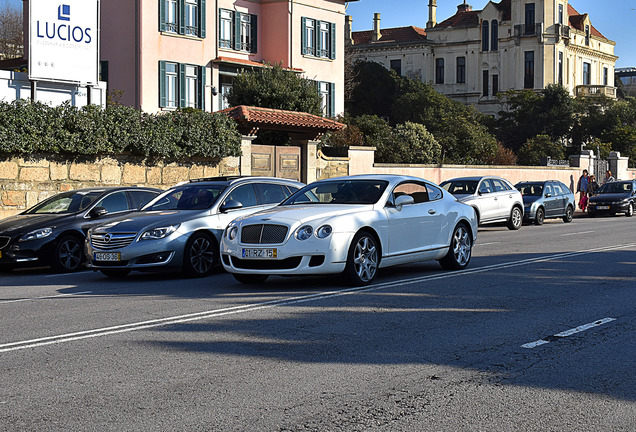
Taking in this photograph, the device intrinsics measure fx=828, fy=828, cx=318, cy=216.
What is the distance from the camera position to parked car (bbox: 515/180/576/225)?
28.6 metres

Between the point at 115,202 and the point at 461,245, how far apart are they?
660 cm

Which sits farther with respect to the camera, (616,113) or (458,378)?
(616,113)

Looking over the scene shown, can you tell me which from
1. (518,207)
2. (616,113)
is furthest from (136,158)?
(616,113)

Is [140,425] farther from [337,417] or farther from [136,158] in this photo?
[136,158]

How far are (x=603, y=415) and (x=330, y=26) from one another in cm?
3926

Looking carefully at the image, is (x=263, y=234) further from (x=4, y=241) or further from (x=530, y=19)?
(x=530, y=19)

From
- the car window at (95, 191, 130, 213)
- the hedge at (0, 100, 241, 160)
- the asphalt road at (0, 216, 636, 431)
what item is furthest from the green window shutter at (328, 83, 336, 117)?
the asphalt road at (0, 216, 636, 431)

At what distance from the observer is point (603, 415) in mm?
5410

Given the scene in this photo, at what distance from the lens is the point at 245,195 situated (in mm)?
14125

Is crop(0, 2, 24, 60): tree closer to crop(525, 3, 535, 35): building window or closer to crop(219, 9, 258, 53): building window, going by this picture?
crop(219, 9, 258, 53): building window

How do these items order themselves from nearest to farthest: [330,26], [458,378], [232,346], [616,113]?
[458,378], [232,346], [330,26], [616,113]

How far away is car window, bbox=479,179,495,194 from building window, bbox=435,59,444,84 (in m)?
67.1

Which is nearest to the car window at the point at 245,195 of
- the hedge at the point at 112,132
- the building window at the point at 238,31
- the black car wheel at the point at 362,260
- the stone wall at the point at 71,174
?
the black car wheel at the point at 362,260

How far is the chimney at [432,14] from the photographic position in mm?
94250
